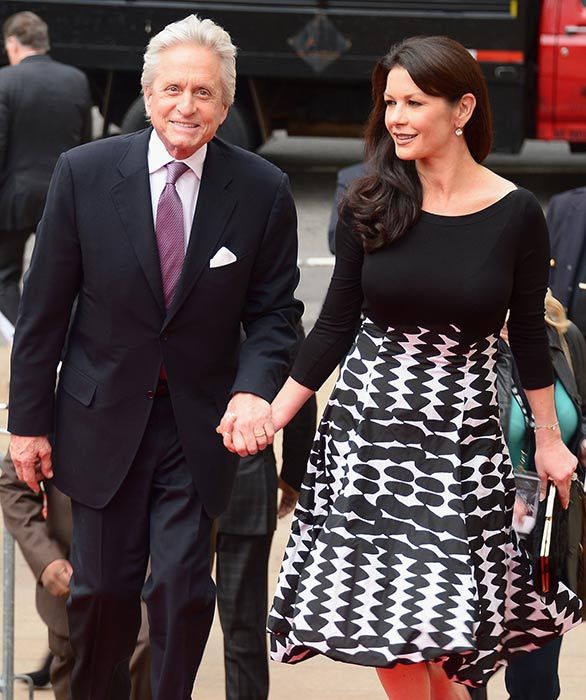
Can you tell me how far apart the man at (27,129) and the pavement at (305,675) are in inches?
154

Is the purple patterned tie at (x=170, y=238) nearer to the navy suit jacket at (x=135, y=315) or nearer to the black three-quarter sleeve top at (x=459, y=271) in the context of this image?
the navy suit jacket at (x=135, y=315)

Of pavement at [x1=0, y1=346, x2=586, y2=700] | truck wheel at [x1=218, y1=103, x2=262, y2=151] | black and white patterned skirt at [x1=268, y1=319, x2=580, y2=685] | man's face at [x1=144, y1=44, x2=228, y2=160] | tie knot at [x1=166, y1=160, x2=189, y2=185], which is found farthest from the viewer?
truck wheel at [x1=218, y1=103, x2=262, y2=151]

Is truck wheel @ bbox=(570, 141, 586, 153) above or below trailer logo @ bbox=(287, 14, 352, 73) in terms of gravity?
below

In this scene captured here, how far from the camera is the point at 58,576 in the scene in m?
4.39

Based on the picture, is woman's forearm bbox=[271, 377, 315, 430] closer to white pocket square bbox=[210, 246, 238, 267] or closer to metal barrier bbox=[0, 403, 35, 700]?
white pocket square bbox=[210, 246, 238, 267]

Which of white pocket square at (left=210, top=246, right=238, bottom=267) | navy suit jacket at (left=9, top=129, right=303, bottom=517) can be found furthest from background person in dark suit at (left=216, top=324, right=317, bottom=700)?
white pocket square at (left=210, top=246, right=238, bottom=267)

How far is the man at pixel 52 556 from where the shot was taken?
14.5 ft

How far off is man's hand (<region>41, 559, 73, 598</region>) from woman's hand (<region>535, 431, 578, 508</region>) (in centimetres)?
139

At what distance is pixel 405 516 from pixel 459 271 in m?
0.62

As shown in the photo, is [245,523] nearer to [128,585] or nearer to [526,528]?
[128,585]

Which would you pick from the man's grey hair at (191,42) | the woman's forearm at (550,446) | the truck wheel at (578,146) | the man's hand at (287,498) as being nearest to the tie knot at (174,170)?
the man's grey hair at (191,42)

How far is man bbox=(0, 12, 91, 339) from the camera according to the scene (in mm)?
9258

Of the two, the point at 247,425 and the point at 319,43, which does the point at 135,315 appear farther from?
the point at 319,43

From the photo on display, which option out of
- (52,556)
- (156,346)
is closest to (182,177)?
(156,346)
